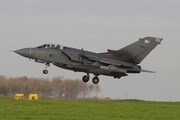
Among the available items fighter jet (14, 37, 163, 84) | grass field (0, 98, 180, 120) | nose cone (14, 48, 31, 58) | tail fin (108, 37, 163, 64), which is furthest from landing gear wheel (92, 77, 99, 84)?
grass field (0, 98, 180, 120)

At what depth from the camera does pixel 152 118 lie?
16.1 meters

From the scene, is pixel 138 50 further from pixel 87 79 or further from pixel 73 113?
pixel 73 113

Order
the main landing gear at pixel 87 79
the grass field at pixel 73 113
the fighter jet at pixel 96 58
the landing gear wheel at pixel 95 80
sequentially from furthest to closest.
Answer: the landing gear wheel at pixel 95 80, the main landing gear at pixel 87 79, the fighter jet at pixel 96 58, the grass field at pixel 73 113

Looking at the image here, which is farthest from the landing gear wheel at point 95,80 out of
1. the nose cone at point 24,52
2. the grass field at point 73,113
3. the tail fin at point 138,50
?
the grass field at point 73,113

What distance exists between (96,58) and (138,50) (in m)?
4.24

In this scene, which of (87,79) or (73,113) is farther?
(87,79)

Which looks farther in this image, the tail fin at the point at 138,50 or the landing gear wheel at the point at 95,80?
the tail fin at the point at 138,50

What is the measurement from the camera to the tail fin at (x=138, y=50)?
3603cm

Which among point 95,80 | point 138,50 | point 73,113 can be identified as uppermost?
point 138,50

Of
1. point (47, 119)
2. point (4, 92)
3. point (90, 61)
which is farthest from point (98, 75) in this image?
point (47, 119)

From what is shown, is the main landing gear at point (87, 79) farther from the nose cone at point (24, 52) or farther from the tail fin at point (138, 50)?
the nose cone at point (24, 52)

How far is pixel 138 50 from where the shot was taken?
36.2 meters

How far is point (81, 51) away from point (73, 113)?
1834 cm

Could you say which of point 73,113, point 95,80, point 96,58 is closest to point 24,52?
point 96,58
